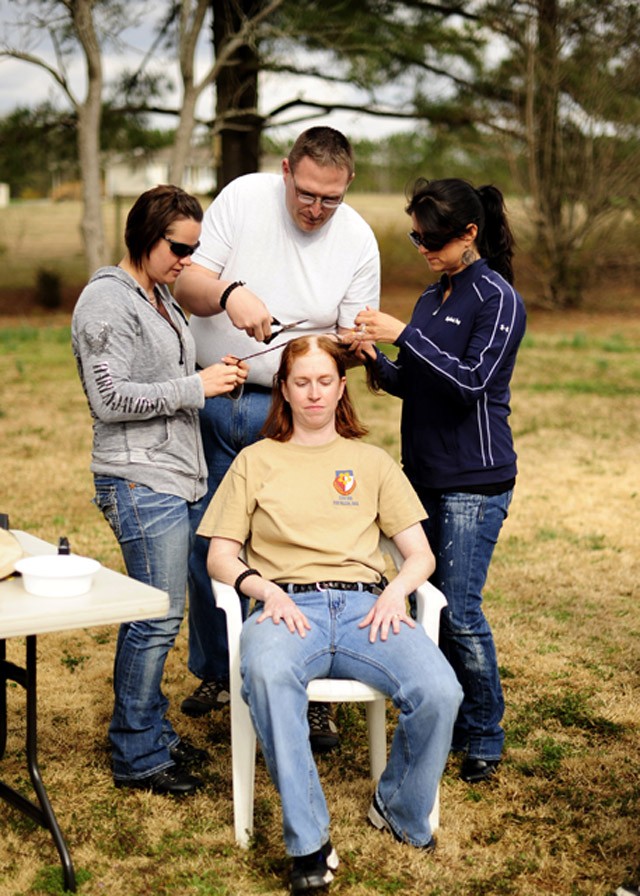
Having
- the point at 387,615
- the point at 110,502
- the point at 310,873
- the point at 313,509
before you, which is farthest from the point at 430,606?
the point at 110,502

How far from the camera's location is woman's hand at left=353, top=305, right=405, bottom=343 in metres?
3.03

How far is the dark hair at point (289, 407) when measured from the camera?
3.09 metres

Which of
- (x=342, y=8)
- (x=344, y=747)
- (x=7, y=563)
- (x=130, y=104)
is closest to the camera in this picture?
(x=7, y=563)

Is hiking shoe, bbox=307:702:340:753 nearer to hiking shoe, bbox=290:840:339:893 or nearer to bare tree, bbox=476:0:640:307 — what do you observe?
hiking shoe, bbox=290:840:339:893

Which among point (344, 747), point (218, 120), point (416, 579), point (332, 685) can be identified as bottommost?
point (344, 747)

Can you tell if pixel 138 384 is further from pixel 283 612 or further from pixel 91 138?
pixel 91 138

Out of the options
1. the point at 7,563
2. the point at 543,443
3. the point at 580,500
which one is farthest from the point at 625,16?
the point at 7,563

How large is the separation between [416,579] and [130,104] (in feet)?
42.2

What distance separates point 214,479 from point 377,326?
2.68 feet

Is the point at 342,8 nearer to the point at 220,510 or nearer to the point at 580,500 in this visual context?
the point at 580,500

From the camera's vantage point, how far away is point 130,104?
14.7m

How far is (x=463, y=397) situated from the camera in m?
3.01

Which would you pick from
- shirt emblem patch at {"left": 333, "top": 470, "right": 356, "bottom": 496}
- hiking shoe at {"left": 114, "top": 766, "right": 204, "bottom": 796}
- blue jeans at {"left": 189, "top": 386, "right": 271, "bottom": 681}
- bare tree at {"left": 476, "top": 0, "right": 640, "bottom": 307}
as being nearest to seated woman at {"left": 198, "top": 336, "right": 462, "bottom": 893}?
shirt emblem patch at {"left": 333, "top": 470, "right": 356, "bottom": 496}

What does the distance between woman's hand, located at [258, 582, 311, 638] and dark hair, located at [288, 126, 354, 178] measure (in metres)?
1.15
